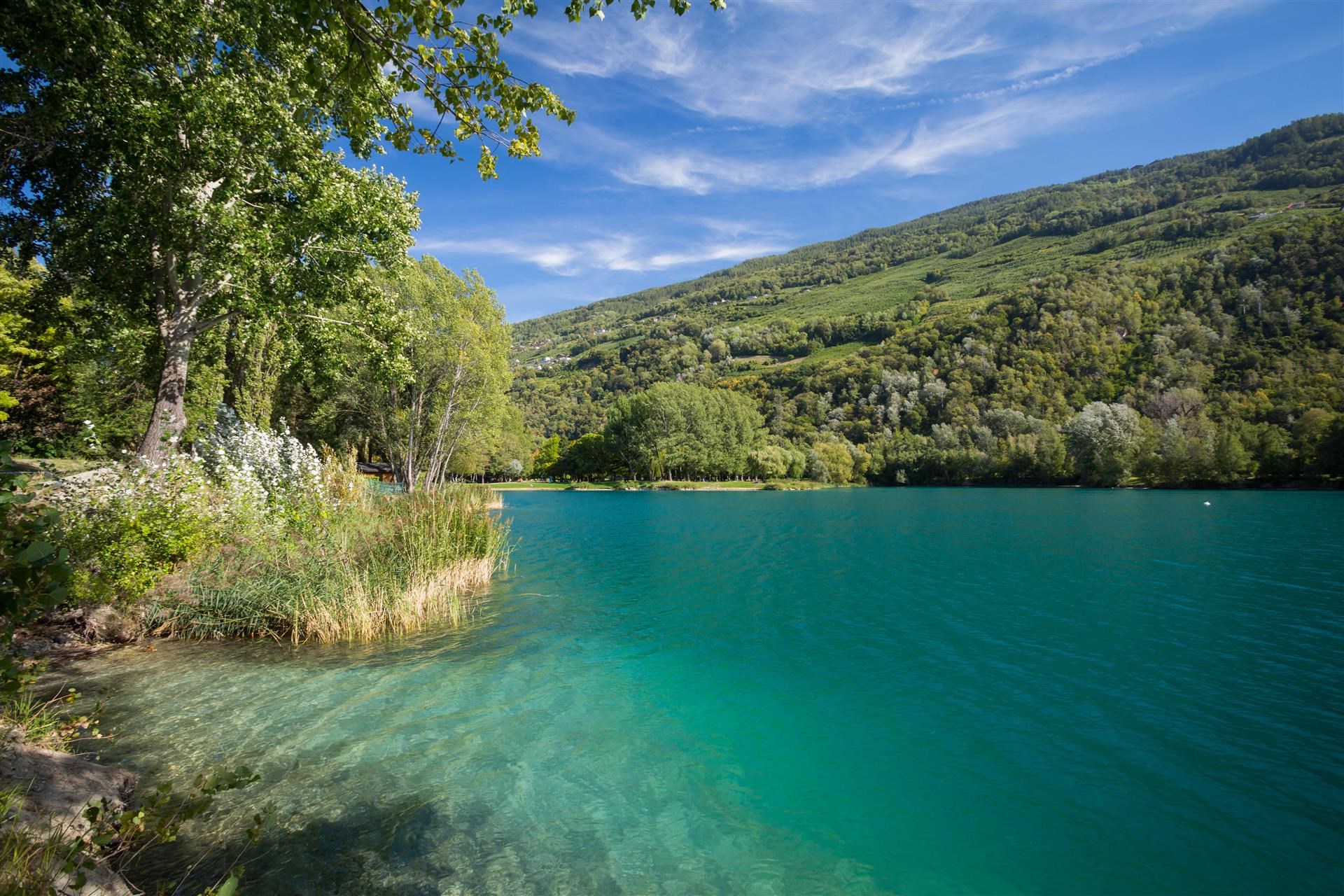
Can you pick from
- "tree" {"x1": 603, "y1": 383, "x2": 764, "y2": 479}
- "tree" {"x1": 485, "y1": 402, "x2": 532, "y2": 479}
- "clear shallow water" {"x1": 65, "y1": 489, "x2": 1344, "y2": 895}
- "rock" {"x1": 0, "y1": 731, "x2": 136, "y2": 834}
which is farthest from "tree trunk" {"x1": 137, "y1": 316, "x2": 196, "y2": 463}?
"tree" {"x1": 603, "y1": 383, "x2": 764, "y2": 479}

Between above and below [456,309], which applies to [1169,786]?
below

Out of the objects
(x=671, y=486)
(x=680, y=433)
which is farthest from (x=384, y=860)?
(x=680, y=433)

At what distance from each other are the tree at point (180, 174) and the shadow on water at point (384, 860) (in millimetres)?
8896

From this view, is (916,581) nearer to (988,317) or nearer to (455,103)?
(455,103)

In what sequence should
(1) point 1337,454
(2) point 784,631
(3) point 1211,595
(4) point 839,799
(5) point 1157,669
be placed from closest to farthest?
(4) point 839,799 < (5) point 1157,669 < (2) point 784,631 < (3) point 1211,595 < (1) point 1337,454

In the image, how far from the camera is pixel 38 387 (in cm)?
2830

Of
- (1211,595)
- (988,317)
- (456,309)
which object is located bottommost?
(1211,595)

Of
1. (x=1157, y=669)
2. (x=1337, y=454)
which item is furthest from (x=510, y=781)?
(x=1337, y=454)

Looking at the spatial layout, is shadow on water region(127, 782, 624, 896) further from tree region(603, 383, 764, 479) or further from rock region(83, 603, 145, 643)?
tree region(603, 383, 764, 479)

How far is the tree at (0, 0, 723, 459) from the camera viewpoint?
10695 millimetres

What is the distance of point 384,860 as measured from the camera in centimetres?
516

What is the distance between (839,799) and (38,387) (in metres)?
40.0

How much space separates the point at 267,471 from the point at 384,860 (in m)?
12.6

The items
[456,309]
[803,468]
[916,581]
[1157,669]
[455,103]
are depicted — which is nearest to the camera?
[455,103]
